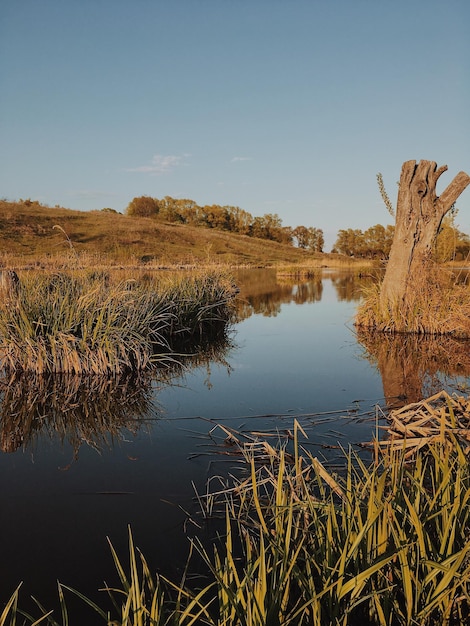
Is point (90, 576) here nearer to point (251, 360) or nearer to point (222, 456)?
point (222, 456)

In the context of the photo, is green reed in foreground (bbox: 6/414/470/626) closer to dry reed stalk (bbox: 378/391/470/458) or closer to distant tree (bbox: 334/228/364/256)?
dry reed stalk (bbox: 378/391/470/458)

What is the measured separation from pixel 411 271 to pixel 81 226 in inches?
2139

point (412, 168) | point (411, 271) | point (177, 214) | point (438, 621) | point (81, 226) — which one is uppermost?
point (177, 214)

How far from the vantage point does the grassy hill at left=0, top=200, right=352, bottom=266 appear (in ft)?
151

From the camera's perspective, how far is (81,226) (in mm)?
58188

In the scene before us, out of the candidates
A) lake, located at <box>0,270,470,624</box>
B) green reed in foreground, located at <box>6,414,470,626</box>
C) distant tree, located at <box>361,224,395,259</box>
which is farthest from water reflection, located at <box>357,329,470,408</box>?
distant tree, located at <box>361,224,395,259</box>

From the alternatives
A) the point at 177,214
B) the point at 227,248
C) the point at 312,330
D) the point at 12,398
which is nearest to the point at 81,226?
the point at 227,248

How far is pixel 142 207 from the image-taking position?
87125mm

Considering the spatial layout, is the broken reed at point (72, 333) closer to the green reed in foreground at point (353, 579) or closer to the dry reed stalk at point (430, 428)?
the dry reed stalk at point (430, 428)

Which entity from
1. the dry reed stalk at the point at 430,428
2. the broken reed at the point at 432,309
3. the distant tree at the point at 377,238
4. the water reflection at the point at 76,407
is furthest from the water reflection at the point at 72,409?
the distant tree at the point at 377,238

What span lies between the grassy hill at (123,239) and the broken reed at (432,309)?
106ft

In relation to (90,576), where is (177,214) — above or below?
above

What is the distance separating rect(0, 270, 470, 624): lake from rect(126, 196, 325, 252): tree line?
78484 millimetres

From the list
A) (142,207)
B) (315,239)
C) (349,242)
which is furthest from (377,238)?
(142,207)
